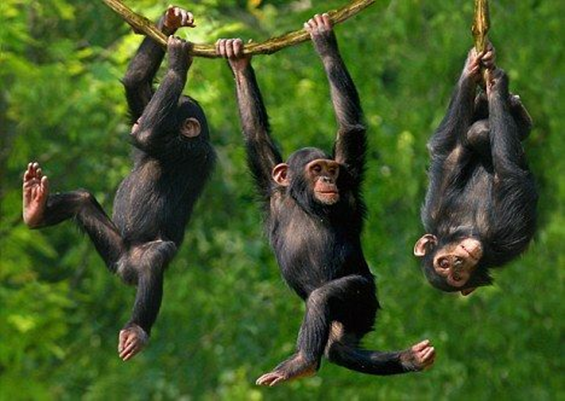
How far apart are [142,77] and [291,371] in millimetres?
2543

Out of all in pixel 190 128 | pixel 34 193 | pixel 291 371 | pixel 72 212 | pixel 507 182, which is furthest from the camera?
A: pixel 190 128

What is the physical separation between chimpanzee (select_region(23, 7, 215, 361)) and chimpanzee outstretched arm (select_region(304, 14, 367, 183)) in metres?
0.95

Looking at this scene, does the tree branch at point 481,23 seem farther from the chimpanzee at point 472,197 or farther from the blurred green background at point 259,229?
the blurred green background at point 259,229

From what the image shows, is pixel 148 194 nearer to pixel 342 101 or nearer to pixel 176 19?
pixel 176 19

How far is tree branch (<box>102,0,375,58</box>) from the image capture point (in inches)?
431

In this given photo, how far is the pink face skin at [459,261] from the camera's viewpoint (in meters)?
12.2

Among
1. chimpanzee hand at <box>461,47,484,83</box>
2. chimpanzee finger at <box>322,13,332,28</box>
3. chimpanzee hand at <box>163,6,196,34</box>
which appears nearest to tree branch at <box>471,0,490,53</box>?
chimpanzee hand at <box>461,47,484,83</box>

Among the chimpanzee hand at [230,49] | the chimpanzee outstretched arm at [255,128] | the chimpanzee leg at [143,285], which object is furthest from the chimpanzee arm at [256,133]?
the chimpanzee leg at [143,285]

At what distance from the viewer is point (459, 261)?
480 inches

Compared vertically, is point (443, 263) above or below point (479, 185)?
below

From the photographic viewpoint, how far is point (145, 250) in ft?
41.3

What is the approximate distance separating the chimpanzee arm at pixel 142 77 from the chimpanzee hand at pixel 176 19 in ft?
2.01

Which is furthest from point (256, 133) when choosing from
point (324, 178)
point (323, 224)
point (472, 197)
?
point (472, 197)

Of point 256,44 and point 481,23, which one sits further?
point 256,44
